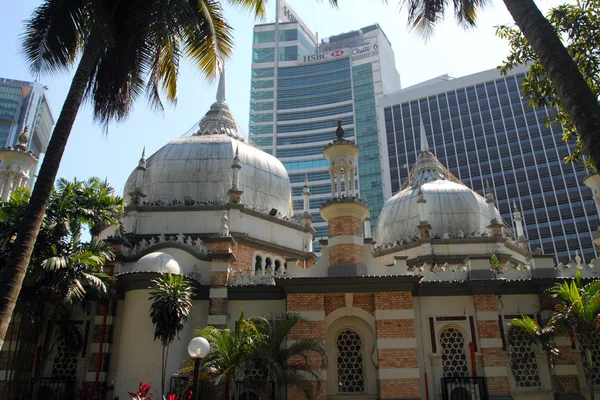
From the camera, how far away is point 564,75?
406 inches

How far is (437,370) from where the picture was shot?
19.4m

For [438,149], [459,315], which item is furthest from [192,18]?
[438,149]

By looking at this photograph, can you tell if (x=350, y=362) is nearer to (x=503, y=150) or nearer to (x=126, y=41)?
(x=126, y=41)

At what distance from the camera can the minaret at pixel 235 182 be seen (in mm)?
28016

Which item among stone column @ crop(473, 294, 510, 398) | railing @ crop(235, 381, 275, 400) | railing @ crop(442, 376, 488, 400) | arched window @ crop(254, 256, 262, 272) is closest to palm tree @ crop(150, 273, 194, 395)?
railing @ crop(235, 381, 275, 400)

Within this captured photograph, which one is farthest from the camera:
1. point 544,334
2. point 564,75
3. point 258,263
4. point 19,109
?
point 19,109

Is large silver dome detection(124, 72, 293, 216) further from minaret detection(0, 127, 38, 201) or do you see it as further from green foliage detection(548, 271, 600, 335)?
green foliage detection(548, 271, 600, 335)

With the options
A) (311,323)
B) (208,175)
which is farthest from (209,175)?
(311,323)

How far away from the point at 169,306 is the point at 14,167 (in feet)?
41.4

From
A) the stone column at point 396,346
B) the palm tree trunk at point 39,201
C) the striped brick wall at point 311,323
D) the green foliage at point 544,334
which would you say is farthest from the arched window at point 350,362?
the palm tree trunk at point 39,201

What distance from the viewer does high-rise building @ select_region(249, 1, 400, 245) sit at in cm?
10694

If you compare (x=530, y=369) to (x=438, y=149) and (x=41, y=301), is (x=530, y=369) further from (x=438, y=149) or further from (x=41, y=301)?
(x=438, y=149)

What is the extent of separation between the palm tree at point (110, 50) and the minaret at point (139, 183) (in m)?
12.4

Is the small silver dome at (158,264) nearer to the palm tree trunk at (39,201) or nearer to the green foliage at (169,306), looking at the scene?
the green foliage at (169,306)
